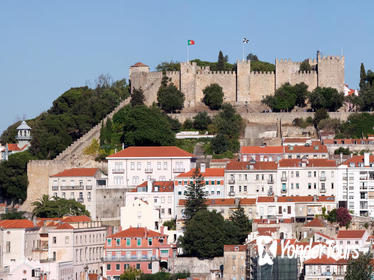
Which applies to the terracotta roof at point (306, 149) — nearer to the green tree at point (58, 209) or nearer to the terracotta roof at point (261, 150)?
the terracotta roof at point (261, 150)

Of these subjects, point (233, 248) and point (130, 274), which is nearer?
point (233, 248)

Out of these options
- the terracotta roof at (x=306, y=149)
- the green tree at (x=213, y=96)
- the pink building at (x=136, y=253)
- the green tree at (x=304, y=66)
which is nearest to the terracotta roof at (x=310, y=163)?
the terracotta roof at (x=306, y=149)

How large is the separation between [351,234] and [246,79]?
35.7 metres

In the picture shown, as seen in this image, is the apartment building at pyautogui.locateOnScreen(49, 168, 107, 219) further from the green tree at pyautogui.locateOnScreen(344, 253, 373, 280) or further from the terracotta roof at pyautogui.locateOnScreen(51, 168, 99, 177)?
the green tree at pyautogui.locateOnScreen(344, 253, 373, 280)

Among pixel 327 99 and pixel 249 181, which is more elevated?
pixel 327 99

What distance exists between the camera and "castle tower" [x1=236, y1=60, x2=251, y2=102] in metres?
95.9

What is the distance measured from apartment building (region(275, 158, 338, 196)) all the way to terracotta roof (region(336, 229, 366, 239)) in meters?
9.97

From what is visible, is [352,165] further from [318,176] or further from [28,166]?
[28,166]

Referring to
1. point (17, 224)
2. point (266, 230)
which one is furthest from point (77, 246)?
point (266, 230)

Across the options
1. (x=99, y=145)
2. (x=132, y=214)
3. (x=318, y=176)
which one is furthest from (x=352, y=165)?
(x=99, y=145)

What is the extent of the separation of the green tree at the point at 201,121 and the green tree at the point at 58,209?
55.9ft

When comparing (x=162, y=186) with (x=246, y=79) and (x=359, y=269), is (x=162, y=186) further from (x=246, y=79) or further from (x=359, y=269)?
(x=246, y=79)

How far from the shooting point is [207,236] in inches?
2527

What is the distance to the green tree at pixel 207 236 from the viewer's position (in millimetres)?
64125
